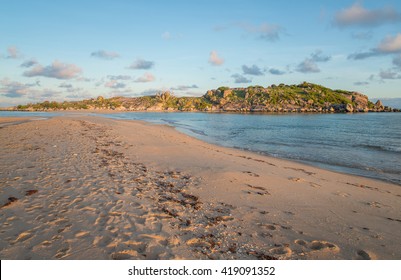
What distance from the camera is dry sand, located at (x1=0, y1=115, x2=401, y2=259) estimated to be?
470cm

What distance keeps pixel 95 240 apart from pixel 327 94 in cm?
21444

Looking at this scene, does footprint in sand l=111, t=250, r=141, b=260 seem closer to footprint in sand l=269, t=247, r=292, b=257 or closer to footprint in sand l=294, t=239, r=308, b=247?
footprint in sand l=269, t=247, r=292, b=257

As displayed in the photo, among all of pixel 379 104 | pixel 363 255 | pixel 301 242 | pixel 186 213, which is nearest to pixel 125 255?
pixel 186 213

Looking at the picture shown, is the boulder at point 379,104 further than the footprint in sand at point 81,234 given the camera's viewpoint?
Yes

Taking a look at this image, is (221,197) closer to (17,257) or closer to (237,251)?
(237,251)

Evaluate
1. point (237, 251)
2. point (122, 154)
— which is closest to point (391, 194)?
point (237, 251)

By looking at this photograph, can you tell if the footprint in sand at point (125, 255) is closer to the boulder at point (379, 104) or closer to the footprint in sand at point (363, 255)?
the footprint in sand at point (363, 255)

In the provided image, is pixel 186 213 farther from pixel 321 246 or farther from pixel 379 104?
pixel 379 104

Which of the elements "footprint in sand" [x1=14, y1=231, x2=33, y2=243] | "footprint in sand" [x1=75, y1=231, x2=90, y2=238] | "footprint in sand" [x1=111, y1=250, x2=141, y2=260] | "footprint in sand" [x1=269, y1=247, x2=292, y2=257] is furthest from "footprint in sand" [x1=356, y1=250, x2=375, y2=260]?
"footprint in sand" [x1=14, y1=231, x2=33, y2=243]

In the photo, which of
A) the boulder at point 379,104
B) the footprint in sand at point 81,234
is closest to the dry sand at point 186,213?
the footprint in sand at point 81,234

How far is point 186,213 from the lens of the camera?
638 centimetres

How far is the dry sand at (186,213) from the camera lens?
470cm

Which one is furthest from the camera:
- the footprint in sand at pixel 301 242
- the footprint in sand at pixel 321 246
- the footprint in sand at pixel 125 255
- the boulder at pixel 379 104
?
the boulder at pixel 379 104
